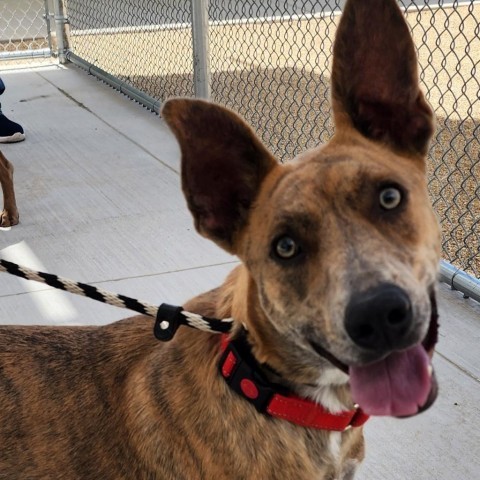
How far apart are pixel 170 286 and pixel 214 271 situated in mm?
314

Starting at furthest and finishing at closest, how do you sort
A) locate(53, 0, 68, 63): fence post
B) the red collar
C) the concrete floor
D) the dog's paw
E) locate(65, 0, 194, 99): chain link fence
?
locate(53, 0, 68, 63): fence post, locate(65, 0, 194, 99): chain link fence, the dog's paw, the concrete floor, the red collar

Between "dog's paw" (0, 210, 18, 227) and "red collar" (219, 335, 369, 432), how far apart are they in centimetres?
355

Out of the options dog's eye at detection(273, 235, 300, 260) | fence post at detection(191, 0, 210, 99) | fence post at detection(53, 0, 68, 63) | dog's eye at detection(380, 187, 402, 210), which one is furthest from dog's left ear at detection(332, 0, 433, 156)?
fence post at detection(53, 0, 68, 63)

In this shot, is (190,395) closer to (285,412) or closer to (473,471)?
(285,412)

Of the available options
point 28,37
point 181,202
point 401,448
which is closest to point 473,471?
point 401,448

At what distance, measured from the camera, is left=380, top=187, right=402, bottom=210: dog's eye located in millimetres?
2170

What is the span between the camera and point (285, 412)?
229cm

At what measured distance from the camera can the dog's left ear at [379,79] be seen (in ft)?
7.68

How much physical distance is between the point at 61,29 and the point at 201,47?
4397mm

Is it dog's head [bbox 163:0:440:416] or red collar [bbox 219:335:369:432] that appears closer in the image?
dog's head [bbox 163:0:440:416]

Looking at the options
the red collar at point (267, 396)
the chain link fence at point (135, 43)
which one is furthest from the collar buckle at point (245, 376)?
the chain link fence at point (135, 43)

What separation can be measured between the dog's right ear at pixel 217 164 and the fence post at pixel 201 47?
4861mm

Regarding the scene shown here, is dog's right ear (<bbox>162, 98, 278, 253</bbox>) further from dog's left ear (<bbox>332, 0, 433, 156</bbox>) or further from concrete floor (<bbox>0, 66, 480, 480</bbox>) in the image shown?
concrete floor (<bbox>0, 66, 480, 480</bbox>)

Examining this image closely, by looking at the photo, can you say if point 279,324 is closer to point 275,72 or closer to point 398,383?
point 398,383
